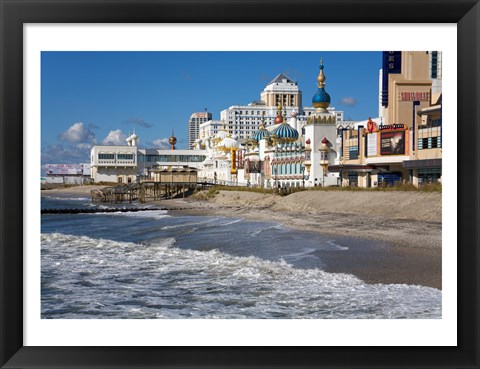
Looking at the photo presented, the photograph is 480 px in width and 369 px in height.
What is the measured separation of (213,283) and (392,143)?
12130mm

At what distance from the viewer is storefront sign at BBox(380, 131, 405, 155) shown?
17.4 m

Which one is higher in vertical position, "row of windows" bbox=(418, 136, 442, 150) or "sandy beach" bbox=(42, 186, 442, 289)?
"row of windows" bbox=(418, 136, 442, 150)

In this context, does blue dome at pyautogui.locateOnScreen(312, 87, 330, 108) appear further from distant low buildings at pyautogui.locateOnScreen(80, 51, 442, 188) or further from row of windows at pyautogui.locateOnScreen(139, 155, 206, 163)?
row of windows at pyautogui.locateOnScreen(139, 155, 206, 163)

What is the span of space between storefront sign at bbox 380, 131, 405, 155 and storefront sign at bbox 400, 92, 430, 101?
44.4 inches

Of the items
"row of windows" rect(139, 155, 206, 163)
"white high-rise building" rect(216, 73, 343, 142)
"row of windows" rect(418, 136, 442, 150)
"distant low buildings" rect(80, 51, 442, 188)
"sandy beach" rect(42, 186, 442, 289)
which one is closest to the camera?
"sandy beach" rect(42, 186, 442, 289)

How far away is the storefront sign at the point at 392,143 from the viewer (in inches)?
684

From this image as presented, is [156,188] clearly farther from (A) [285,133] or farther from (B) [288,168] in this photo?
(B) [288,168]

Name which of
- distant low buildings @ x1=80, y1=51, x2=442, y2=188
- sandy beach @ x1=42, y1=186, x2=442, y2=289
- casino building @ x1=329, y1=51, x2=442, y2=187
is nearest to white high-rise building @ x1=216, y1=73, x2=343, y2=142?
distant low buildings @ x1=80, y1=51, x2=442, y2=188

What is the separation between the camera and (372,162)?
18.5 metres

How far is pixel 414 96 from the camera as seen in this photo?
1769 centimetres
